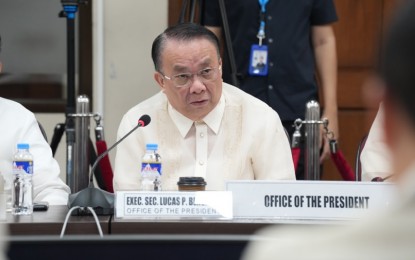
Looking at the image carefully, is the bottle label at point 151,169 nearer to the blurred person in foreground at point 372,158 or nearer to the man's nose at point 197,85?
the man's nose at point 197,85

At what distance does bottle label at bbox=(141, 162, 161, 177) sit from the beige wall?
89.6 inches

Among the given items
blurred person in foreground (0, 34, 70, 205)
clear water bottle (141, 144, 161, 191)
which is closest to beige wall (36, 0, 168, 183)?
blurred person in foreground (0, 34, 70, 205)

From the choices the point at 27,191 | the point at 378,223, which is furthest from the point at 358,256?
the point at 27,191

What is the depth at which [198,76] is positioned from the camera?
346 cm

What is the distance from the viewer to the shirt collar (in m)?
3.51

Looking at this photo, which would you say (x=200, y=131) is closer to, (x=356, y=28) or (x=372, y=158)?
(x=372, y=158)

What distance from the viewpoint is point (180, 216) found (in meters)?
2.61

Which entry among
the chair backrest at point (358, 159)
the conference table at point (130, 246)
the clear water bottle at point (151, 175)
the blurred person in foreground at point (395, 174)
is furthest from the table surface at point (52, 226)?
the blurred person in foreground at point (395, 174)

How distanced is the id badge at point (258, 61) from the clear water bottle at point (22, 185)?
1547mm

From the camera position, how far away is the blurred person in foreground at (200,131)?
3455mm

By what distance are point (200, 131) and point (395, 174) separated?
2725mm

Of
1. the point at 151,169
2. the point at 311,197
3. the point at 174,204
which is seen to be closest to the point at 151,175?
the point at 151,169

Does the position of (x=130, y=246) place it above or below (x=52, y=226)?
below

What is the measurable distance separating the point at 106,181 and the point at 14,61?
180 cm
